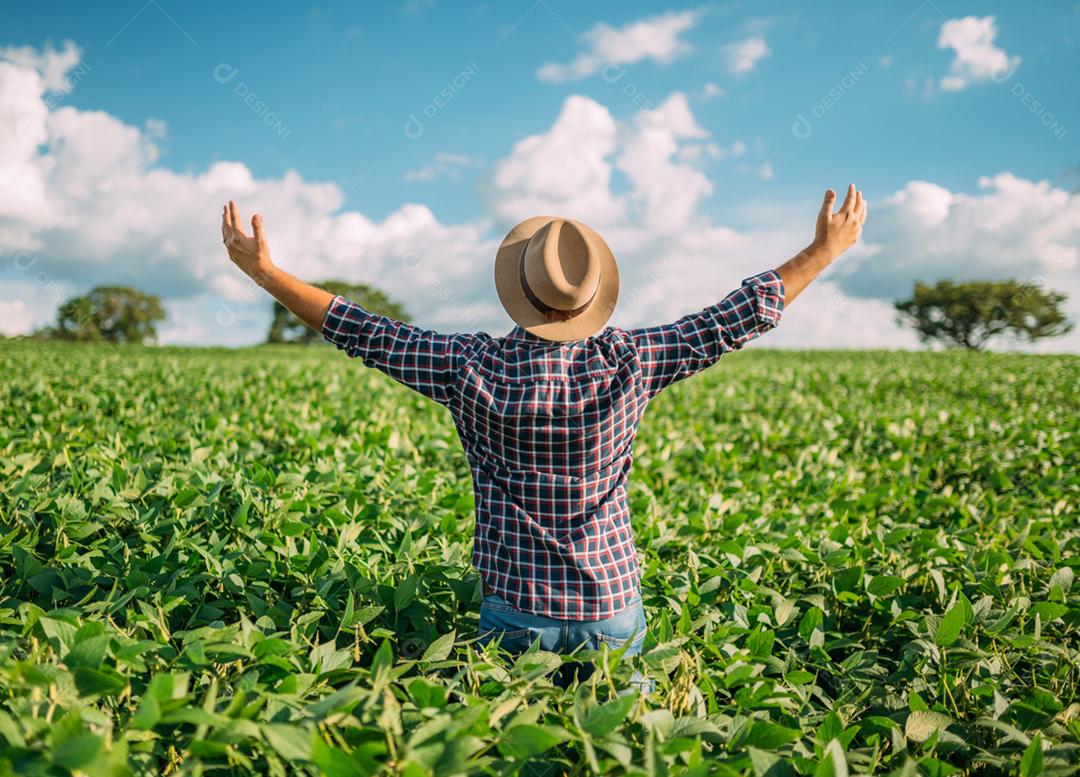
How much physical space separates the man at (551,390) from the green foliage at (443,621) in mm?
188

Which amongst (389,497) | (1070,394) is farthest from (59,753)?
(1070,394)

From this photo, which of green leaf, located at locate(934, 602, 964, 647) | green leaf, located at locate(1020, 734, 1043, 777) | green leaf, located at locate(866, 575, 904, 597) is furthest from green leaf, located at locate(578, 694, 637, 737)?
green leaf, located at locate(866, 575, 904, 597)

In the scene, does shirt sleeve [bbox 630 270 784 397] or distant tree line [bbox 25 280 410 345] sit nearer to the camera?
shirt sleeve [bbox 630 270 784 397]

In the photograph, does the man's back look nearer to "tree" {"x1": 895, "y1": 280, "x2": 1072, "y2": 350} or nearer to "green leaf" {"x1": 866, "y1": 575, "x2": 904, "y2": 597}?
"green leaf" {"x1": 866, "y1": 575, "x2": 904, "y2": 597}

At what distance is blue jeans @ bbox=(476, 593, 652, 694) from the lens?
224 centimetres

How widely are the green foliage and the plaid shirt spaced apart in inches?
9.9

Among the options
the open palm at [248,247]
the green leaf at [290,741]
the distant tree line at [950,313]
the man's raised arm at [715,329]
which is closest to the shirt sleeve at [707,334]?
the man's raised arm at [715,329]

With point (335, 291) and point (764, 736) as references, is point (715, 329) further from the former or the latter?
point (335, 291)

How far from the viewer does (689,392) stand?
11.7 m

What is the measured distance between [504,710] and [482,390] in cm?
92

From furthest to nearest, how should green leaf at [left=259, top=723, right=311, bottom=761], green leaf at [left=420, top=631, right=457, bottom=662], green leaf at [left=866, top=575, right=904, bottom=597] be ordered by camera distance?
green leaf at [left=866, top=575, right=904, bottom=597]
green leaf at [left=420, top=631, right=457, bottom=662]
green leaf at [left=259, top=723, right=311, bottom=761]

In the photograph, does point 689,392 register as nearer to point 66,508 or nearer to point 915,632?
point 915,632

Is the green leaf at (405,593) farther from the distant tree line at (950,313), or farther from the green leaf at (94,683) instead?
the distant tree line at (950,313)

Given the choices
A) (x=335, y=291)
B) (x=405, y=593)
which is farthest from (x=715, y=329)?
(x=335, y=291)
